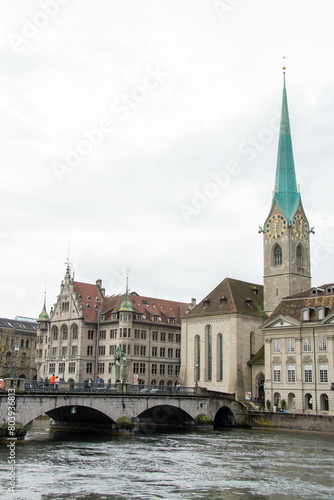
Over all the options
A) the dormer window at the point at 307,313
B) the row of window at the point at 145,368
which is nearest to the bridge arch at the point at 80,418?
the dormer window at the point at 307,313

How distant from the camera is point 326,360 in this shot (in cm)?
7238

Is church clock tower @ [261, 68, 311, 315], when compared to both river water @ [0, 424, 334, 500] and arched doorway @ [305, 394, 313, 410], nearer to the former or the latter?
arched doorway @ [305, 394, 313, 410]

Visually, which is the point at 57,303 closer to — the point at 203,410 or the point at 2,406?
the point at 203,410

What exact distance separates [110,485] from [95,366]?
6959 cm

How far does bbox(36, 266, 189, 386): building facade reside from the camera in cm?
9762

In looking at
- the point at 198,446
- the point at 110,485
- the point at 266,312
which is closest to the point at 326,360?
the point at 266,312

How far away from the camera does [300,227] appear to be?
97812mm

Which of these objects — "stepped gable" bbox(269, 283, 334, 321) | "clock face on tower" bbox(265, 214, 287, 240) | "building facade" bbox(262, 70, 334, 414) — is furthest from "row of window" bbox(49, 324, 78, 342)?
"stepped gable" bbox(269, 283, 334, 321)

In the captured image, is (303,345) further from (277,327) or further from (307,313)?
(277,327)

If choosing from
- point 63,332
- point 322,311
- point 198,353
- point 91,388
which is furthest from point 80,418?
point 63,332

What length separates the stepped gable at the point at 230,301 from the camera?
8956cm

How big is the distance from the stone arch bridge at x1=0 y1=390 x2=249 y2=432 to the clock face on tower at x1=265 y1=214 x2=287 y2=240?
105 ft

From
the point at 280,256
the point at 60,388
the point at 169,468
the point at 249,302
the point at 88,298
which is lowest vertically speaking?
the point at 169,468

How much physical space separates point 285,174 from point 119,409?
5666 cm
